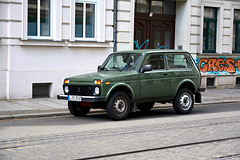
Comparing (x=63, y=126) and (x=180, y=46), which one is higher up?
(x=180, y=46)

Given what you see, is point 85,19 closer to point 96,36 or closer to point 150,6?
point 96,36

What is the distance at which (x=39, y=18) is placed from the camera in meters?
16.7

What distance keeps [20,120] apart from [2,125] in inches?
42.8

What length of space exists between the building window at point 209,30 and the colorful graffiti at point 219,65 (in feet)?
1.96

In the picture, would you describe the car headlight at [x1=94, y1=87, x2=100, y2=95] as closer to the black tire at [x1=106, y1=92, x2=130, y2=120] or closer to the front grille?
the front grille

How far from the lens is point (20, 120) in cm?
1192

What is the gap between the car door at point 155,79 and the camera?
480 inches

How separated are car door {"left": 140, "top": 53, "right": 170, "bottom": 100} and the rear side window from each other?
0.24 m

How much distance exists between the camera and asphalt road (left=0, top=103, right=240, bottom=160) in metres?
7.50

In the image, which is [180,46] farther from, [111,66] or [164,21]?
[111,66]

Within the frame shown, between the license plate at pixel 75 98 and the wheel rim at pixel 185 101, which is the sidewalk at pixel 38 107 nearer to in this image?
the license plate at pixel 75 98

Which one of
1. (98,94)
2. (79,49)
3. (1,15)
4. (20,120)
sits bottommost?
(20,120)

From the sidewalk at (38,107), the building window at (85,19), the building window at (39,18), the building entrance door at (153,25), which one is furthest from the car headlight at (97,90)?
the building entrance door at (153,25)

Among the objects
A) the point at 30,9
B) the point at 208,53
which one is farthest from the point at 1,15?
the point at 208,53
